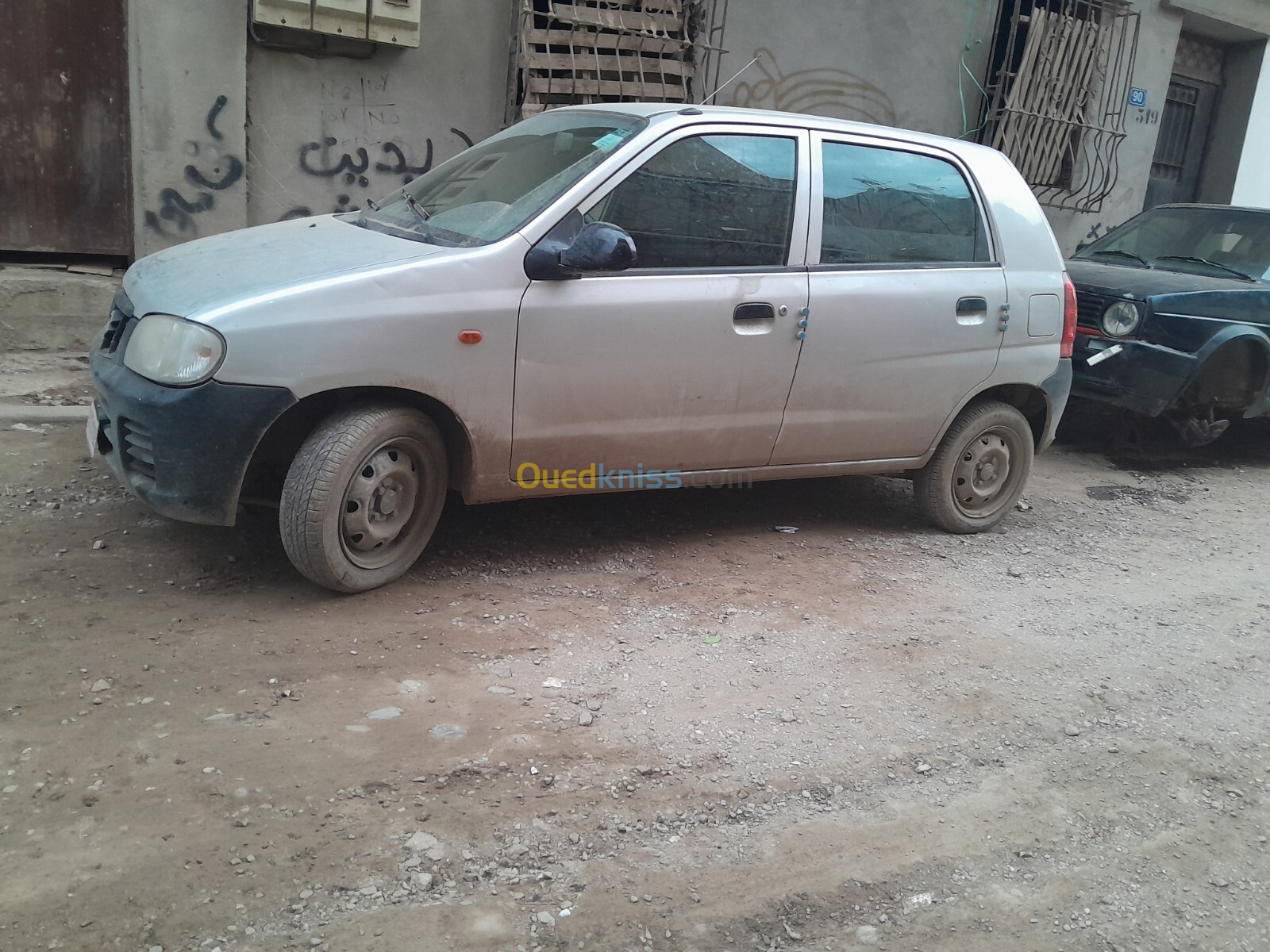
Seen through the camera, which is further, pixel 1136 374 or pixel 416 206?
pixel 1136 374

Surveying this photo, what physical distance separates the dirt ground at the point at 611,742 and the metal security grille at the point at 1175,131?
9552mm

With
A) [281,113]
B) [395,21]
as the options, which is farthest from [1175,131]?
[281,113]

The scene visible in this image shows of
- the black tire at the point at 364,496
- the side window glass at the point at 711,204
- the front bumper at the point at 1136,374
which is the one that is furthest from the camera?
the front bumper at the point at 1136,374

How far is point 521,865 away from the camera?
262cm

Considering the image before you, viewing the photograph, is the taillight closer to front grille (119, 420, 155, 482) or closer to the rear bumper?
the rear bumper

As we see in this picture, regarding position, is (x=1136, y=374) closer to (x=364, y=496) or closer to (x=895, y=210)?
(x=895, y=210)

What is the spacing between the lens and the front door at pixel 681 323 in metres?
4.03

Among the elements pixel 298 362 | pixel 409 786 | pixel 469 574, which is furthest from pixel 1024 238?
pixel 409 786

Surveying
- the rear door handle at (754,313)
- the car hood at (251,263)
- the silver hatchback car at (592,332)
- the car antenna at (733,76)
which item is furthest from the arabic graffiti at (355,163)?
the rear door handle at (754,313)

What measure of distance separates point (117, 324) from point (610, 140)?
2000 millimetres

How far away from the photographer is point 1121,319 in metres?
7.14

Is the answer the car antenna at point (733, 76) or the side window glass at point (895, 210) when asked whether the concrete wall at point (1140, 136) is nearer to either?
the car antenna at point (733, 76)

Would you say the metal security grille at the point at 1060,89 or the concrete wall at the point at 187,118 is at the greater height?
the metal security grille at the point at 1060,89

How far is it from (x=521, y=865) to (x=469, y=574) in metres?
1.82
